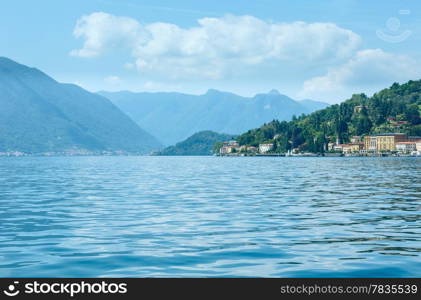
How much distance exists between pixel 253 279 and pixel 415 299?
4.58 m

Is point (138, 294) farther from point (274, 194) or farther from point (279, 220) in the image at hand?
point (274, 194)

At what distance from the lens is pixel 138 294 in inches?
521

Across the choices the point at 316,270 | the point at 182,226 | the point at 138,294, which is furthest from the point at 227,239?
the point at 138,294

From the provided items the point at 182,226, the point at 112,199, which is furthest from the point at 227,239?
the point at 112,199

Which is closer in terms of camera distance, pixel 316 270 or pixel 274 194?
pixel 316 270

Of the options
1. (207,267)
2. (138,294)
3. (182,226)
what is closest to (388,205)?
(182,226)

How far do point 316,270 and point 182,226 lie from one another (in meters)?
11.7

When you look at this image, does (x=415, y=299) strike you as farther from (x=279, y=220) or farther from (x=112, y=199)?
(x=112, y=199)

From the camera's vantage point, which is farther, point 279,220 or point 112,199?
point 112,199

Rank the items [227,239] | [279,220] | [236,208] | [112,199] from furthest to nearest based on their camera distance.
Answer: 1. [112,199]
2. [236,208]
3. [279,220]
4. [227,239]

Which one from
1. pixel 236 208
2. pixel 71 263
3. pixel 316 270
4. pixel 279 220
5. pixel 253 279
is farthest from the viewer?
pixel 236 208

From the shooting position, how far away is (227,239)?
2442 cm

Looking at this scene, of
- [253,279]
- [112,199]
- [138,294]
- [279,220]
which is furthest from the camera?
[112,199]

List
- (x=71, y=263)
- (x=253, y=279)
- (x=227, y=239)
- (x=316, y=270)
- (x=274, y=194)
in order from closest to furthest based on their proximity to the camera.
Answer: (x=253, y=279) → (x=316, y=270) → (x=71, y=263) → (x=227, y=239) → (x=274, y=194)
